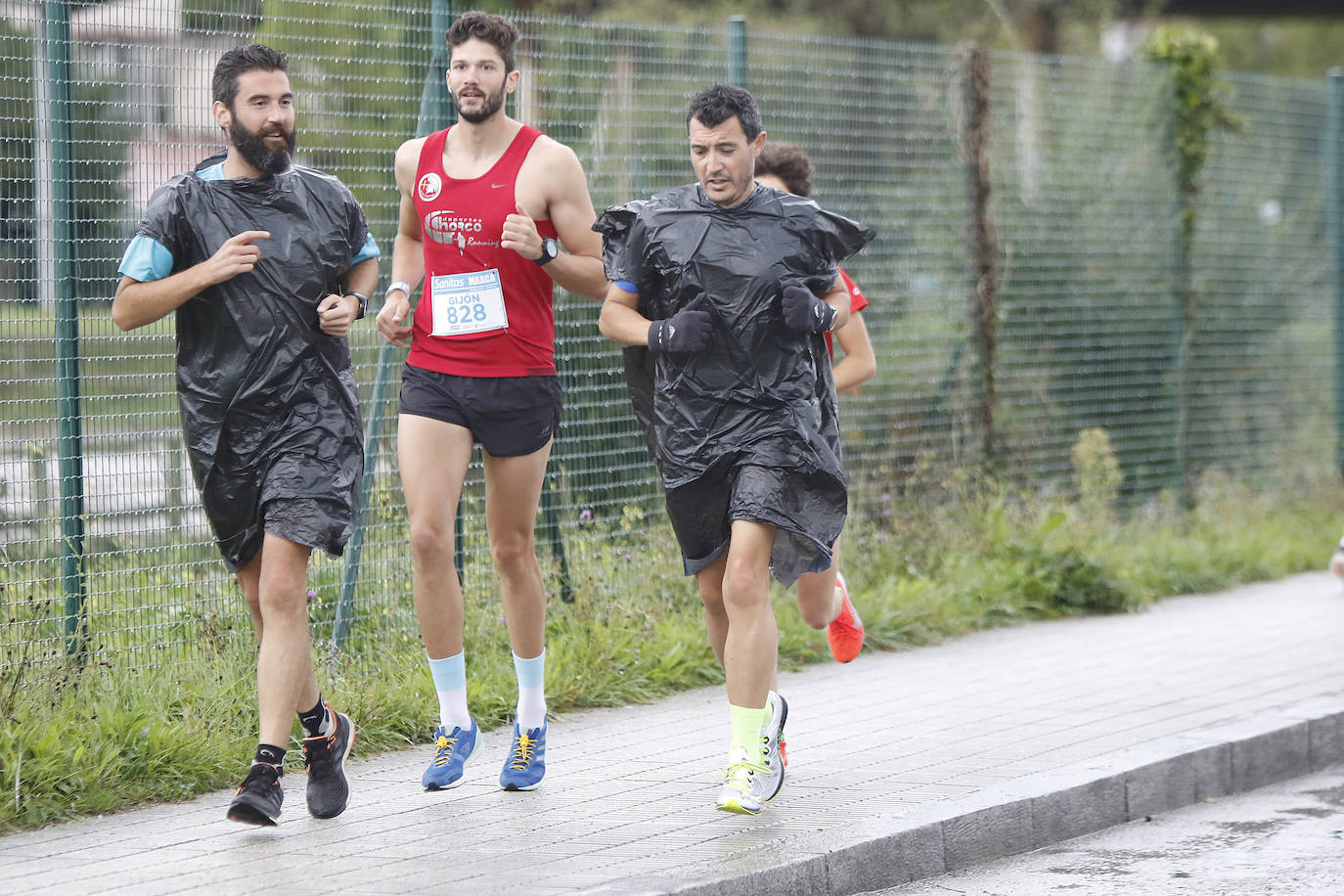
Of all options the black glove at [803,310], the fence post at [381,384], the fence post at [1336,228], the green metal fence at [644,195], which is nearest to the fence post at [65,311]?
the green metal fence at [644,195]

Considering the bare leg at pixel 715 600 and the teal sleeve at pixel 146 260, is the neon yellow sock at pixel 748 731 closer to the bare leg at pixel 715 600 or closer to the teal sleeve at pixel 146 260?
the bare leg at pixel 715 600

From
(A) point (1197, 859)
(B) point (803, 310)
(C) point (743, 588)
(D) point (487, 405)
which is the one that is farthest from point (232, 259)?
(A) point (1197, 859)

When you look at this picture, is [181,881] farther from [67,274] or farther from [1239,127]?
[1239,127]

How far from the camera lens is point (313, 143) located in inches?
285

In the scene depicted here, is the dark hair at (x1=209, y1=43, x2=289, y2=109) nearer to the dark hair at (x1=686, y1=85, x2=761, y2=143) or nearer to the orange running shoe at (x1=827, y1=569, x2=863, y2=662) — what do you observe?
the dark hair at (x1=686, y1=85, x2=761, y2=143)

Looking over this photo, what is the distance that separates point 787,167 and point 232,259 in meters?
2.31

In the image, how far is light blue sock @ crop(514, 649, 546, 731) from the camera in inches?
220

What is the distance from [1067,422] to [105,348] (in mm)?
6480

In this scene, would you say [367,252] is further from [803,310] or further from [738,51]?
[738,51]

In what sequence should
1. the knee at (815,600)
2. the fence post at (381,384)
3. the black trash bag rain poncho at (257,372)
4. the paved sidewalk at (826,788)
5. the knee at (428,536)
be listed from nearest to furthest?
the paved sidewalk at (826,788)
the black trash bag rain poncho at (257,372)
the knee at (428,536)
the knee at (815,600)
the fence post at (381,384)

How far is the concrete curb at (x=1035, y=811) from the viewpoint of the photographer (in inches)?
179

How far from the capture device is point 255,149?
4984mm

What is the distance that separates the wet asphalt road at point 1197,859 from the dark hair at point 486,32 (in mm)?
2844

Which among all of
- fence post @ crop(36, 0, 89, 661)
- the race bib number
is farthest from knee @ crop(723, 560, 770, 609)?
fence post @ crop(36, 0, 89, 661)
